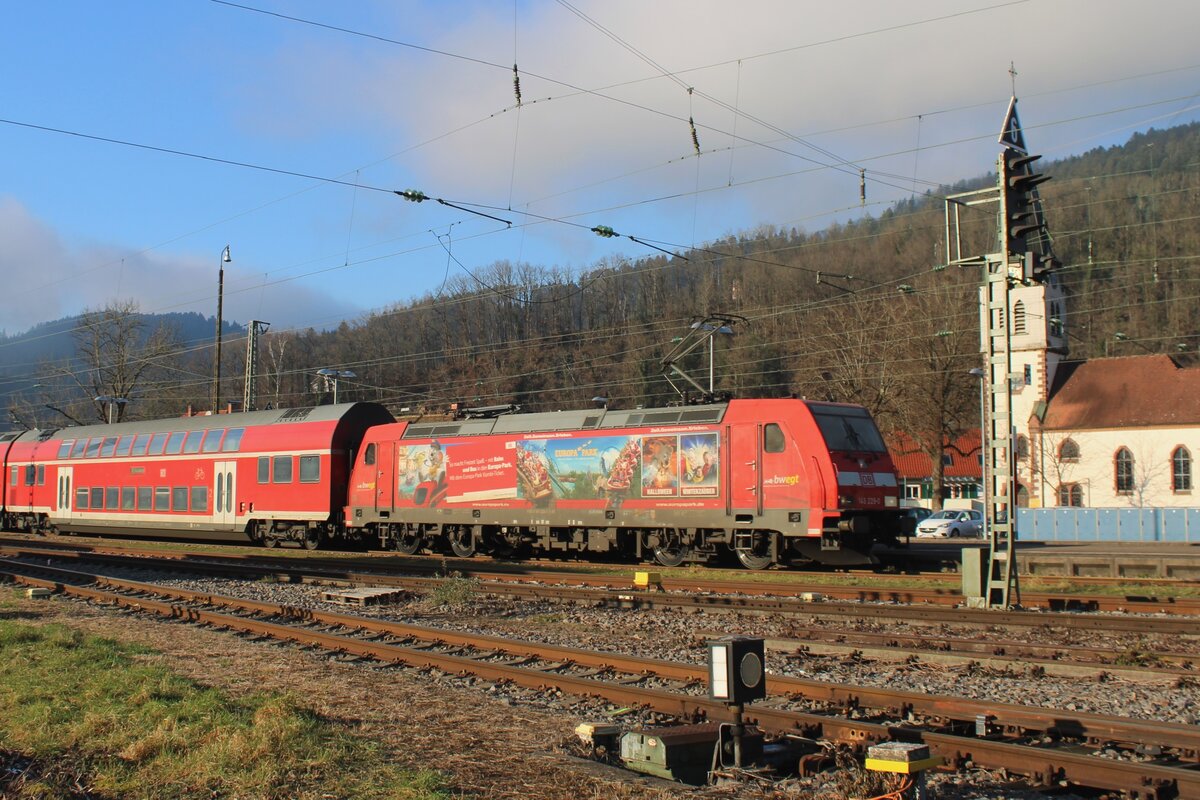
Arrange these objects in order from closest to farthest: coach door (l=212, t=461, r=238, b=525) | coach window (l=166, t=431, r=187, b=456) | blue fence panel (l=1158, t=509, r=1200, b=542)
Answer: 1. coach door (l=212, t=461, r=238, b=525)
2. coach window (l=166, t=431, r=187, b=456)
3. blue fence panel (l=1158, t=509, r=1200, b=542)

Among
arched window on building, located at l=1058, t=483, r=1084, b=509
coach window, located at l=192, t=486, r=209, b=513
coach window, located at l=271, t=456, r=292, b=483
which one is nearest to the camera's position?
coach window, located at l=271, t=456, r=292, b=483

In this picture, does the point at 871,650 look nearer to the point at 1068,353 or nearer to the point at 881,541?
the point at 881,541

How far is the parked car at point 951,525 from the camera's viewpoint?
42188 mm

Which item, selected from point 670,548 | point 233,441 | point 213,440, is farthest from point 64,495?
point 670,548

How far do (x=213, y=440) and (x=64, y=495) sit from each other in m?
9.89

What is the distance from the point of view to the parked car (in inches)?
1661

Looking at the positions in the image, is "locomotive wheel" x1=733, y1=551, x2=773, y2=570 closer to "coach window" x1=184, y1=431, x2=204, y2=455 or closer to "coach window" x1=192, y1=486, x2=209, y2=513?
"coach window" x1=192, y1=486, x2=209, y2=513

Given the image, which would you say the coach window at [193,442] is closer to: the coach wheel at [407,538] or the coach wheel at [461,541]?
the coach wheel at [407,538]

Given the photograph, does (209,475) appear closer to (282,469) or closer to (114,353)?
(282,469)

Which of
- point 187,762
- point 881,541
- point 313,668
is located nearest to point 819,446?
point 881,541

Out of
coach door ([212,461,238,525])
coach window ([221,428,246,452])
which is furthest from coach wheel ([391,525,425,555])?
coach window ([221,428,246,452])

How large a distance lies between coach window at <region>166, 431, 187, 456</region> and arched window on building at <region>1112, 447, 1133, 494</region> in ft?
169

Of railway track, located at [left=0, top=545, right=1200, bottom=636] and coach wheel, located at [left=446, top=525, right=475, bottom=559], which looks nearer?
railway track, located at [left=0, top=545, right=1200, bottom=636]

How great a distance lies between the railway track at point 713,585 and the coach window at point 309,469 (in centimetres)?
315
